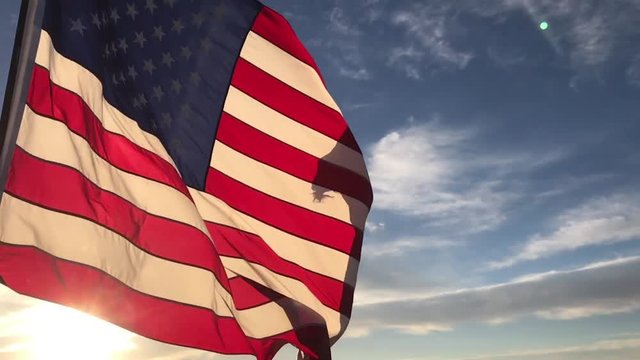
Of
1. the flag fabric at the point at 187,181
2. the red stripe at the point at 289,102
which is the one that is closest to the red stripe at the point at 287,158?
the flag fabric at the point at 187,181

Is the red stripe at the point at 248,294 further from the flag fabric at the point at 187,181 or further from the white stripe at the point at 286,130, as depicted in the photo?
the white stripe at the point at 286,130

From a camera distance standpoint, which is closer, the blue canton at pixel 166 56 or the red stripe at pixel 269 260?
the blue canton at pixel 166 56

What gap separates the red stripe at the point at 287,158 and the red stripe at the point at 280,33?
1413 millimetres

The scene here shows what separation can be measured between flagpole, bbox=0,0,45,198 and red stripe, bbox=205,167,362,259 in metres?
3.59

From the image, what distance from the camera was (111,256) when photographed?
24.1 feet

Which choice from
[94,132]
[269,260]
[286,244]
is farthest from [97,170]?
[286,244]

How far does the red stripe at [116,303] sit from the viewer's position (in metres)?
6.65

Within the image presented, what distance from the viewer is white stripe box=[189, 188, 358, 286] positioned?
9422 millimetres

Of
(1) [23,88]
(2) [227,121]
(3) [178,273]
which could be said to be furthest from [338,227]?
(1) [23,88]

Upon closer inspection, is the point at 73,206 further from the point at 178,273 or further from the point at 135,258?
the point at 178,273

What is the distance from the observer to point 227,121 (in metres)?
9.80

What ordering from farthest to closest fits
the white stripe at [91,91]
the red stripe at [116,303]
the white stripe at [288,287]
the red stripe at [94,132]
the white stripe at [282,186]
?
the white stripe at [282,186], the white stripe at [288,287], the white stripe at [91,91], the red stripe at [94,132], the red stripe at [116,303]

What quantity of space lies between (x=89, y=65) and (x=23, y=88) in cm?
186

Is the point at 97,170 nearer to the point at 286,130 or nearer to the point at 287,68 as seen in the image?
the point at 286,130
